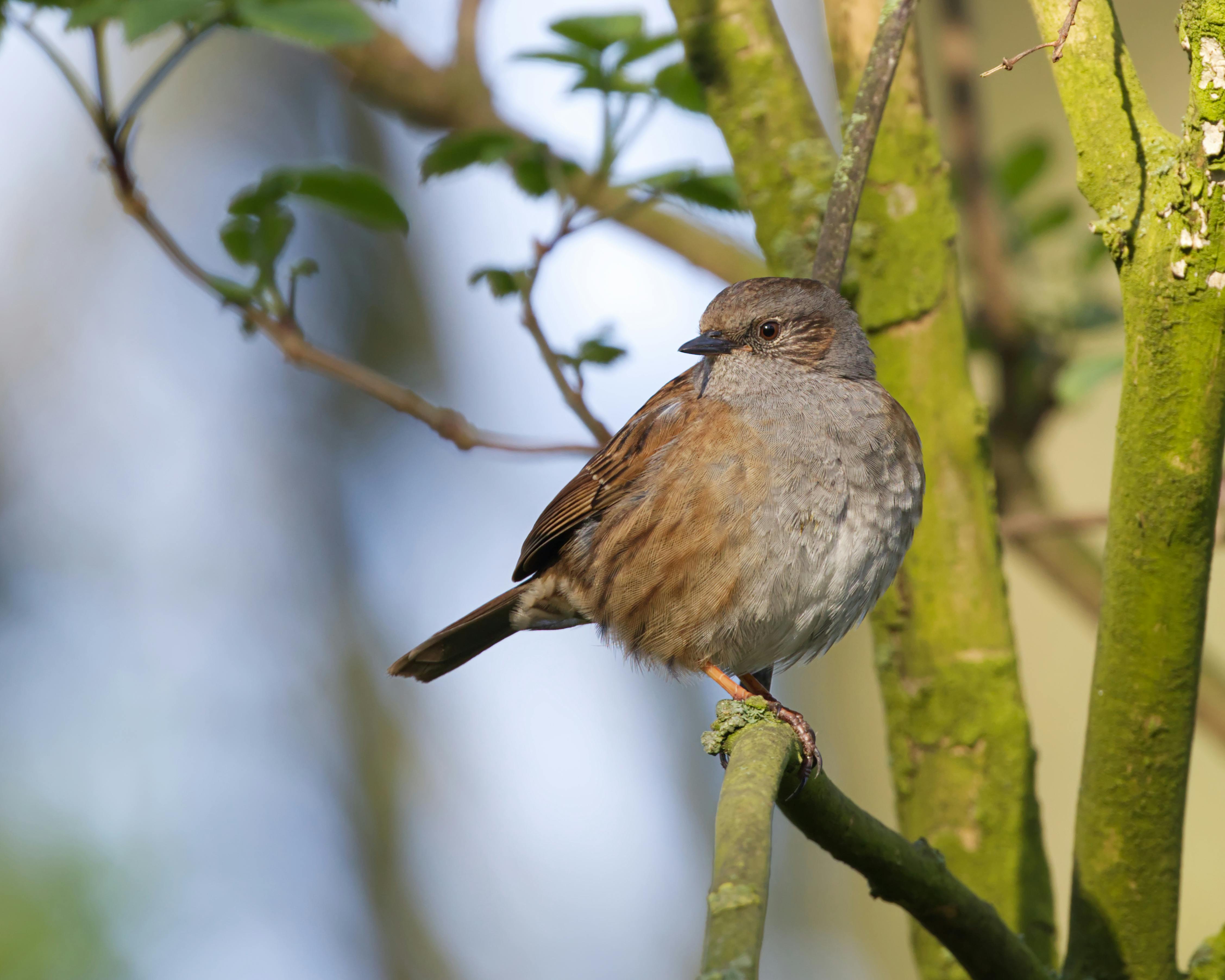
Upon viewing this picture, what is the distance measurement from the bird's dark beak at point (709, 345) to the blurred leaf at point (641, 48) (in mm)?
830

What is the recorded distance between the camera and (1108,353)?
383 cm

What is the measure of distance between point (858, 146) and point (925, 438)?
900mm

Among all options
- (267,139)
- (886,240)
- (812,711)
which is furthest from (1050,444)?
(267,139)

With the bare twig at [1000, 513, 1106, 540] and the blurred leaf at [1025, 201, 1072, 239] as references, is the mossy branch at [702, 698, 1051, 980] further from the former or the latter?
Result: the blurred leaf at [1025, 201, 1072, 239]

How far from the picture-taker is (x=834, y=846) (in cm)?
225

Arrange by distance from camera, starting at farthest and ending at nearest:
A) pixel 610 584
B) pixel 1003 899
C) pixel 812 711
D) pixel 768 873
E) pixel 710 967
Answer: pixel 812 711
pixel 610 584
pixel 1003 899
pixel 768 873
pixel 710 967

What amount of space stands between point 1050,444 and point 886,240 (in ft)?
12.4

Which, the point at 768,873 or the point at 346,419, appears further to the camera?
the point at 346,419

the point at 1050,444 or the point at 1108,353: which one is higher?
the point at 1050,444

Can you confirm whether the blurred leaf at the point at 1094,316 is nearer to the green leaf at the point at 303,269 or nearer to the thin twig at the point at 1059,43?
the thin twig at the point at 1059,43

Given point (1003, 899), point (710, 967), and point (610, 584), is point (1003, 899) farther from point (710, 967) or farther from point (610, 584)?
point (710, 967)

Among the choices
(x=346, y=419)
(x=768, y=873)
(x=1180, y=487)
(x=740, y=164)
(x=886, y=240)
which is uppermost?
(x=346, y=419)

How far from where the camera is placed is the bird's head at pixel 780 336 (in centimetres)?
358

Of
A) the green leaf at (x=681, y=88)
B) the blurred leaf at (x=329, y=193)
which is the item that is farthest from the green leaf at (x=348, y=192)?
the green leaf at (x=681, y=88)
